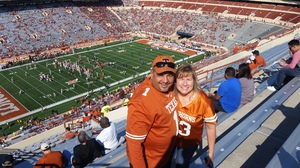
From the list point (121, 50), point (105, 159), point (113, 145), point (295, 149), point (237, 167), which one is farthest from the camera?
point (121, 50)

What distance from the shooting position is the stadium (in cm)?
360

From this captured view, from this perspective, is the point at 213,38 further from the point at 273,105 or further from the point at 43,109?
the point at 273,105

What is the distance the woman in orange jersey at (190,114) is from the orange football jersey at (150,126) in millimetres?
171

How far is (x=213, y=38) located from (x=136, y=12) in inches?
801

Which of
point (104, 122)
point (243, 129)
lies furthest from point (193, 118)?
point (104, 122)

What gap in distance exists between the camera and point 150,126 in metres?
2.11

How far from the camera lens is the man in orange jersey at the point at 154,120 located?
2035 millimetres

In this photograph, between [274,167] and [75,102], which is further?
[75,102]

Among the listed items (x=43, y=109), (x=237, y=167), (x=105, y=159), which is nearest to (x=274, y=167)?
(x=237, y=167)

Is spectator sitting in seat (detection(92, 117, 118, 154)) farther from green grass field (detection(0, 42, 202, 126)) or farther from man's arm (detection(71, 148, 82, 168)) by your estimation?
green grass field (detection(0, 42, 202, 126))

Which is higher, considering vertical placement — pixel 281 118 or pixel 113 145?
pixel 281 118

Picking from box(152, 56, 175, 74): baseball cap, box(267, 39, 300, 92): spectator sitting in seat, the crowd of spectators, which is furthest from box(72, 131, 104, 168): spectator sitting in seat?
the crowd of spectators

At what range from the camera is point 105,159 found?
144 inches

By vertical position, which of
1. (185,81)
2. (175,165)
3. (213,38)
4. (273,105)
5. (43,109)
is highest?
(185,81)
